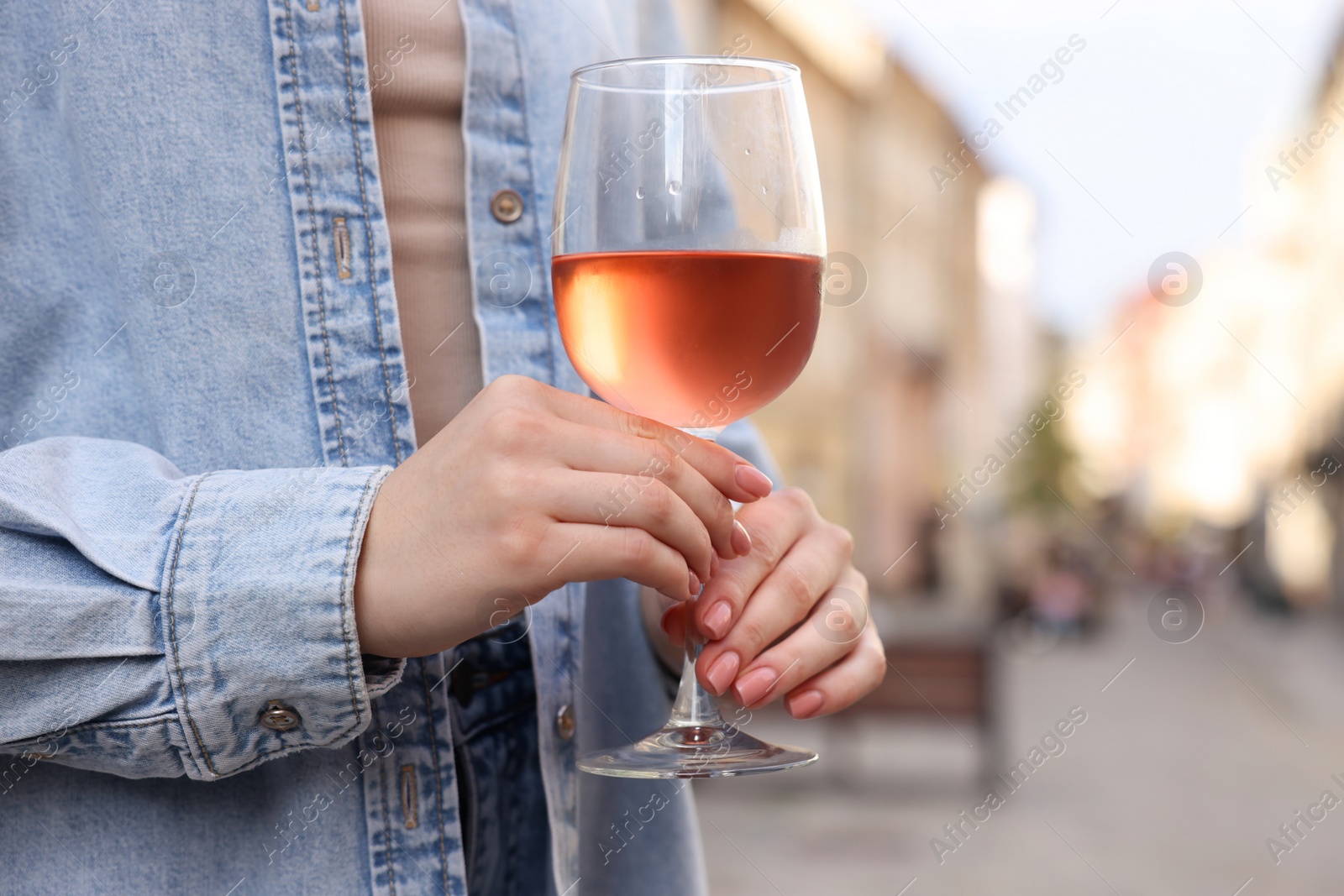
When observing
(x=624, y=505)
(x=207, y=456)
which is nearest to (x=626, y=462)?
(x=624, y=505)

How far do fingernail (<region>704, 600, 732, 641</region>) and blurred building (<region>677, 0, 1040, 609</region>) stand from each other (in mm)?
11946

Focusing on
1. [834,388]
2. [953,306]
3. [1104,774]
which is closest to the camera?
[1104,774]

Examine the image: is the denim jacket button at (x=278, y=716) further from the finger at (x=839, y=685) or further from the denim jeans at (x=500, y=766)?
the finger at (x=839, y=685)

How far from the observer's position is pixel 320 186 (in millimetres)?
1109

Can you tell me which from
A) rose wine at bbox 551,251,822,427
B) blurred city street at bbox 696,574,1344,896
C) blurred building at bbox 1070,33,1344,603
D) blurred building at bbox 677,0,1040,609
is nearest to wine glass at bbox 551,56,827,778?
rose wine at bbox 551,251,822,427

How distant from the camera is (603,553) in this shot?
31.9 inches

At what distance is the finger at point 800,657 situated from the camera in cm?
98

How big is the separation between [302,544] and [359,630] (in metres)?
0.08

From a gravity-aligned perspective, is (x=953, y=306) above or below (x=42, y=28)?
below

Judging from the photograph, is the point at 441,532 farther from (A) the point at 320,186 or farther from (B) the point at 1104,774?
(B) the point at 1104,774

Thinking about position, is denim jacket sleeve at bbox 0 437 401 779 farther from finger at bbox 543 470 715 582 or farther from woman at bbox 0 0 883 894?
finger at bbox 543 470 715 582

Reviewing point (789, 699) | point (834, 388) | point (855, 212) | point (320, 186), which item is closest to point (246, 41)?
point (320, 186)

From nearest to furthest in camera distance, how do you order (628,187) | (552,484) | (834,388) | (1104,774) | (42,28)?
1. (552,484)
2. (628,187)
3. (42,28)
4. (1104,774)
5. (834,388)

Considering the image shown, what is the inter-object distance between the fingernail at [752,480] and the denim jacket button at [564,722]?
45 centimetres
